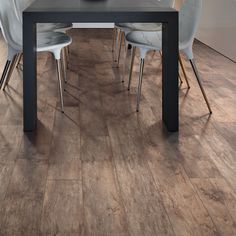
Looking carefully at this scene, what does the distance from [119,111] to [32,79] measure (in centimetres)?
68

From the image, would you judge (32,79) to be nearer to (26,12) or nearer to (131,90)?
(26,12)

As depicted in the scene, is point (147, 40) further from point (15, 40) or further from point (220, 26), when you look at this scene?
point (220, 26)

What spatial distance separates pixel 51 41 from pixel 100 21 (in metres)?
0.56

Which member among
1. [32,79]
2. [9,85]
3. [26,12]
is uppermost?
[26,12]

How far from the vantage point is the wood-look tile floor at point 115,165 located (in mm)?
1602

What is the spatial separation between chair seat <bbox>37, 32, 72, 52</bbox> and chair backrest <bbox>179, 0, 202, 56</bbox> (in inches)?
29.6

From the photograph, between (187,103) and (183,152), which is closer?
(183,152)

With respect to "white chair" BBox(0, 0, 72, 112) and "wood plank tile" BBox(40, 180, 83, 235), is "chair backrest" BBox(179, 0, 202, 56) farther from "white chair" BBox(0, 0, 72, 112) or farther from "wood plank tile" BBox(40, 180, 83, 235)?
"wood plank tile" BBox(40, 180, 83, 235)

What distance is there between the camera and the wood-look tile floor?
160 cm

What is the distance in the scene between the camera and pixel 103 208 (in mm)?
1680

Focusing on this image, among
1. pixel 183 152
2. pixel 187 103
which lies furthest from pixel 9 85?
pixel 183 152

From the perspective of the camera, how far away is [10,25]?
2625mm

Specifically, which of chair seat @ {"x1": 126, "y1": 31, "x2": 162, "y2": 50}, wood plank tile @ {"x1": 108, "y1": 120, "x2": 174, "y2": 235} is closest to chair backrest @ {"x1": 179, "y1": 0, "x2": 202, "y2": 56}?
chair seat @ {"x1": 126, "y1": 31, "x2": 162, "y2": 50}

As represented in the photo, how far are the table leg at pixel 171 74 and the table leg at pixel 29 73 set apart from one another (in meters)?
0.77
